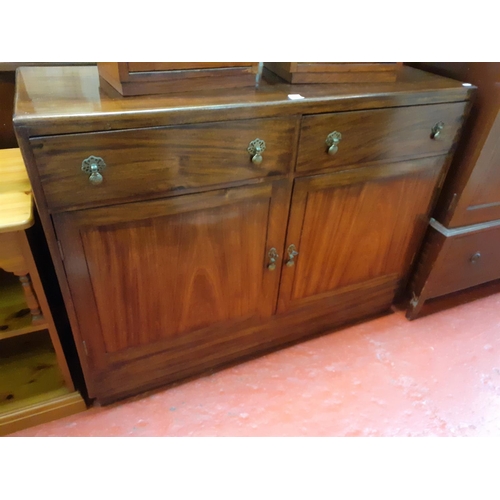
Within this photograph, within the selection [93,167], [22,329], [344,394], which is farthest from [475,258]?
[22,329]

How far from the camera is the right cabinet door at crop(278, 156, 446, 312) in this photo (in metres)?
1.10

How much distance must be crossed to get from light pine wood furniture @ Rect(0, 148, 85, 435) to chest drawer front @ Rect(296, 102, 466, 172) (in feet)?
→ 2.10

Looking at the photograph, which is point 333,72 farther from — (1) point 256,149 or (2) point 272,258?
(2) point 272,258

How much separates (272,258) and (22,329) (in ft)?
2.13

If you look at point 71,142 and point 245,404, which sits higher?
point 71,142

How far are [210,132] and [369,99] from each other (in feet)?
1.32

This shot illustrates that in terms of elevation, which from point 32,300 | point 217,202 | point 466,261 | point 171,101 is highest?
point 171,101

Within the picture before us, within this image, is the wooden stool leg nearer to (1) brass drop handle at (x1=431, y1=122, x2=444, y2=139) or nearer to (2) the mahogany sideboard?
(2) the mahogany sideboard

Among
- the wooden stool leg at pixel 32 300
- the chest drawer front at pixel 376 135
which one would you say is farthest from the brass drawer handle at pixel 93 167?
the chest drawer front at pixel 376 135

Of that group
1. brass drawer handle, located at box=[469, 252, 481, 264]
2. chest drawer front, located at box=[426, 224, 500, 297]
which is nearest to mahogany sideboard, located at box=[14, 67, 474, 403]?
chest drawer front, located at box=[426, 224, 500, 297]

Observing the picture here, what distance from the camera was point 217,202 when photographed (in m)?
0.95
